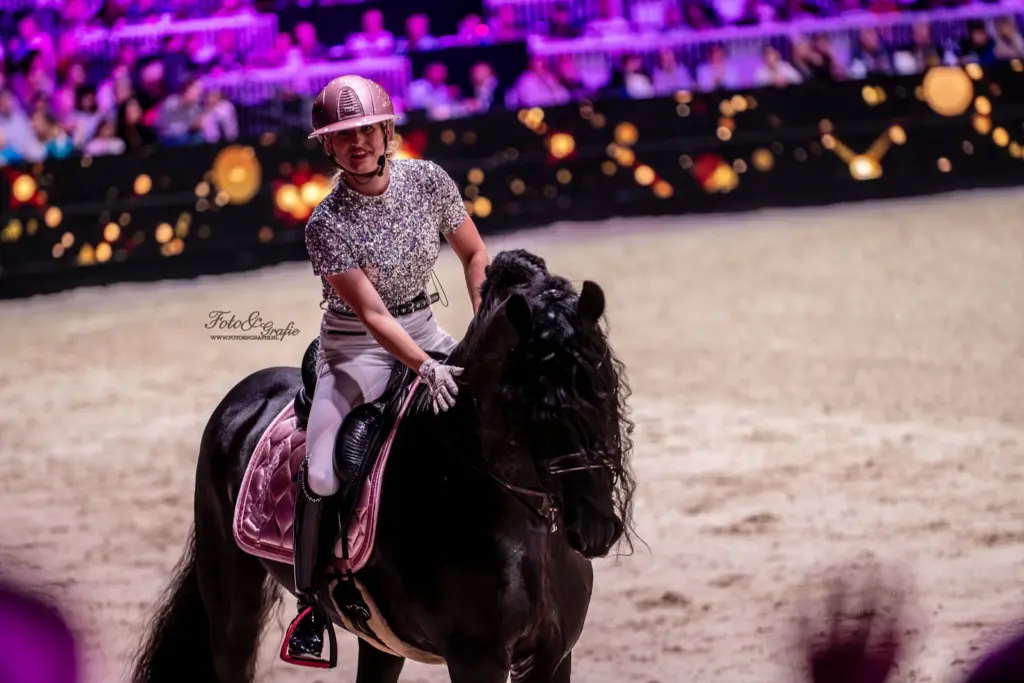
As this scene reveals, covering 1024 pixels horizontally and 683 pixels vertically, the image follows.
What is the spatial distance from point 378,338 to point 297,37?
1288 centimetres

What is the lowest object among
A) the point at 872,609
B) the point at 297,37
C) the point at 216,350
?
the point at 216,350

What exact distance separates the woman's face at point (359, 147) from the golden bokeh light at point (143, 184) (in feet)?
33.0

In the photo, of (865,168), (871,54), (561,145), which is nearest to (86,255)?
(561,145)

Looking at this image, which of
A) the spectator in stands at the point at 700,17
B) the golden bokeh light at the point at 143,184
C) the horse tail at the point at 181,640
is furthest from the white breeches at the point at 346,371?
the spectator in stands at the point at 700,17

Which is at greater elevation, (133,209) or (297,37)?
(297,37)

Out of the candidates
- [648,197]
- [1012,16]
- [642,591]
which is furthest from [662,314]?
[1012,16]

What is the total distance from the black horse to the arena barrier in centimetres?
966

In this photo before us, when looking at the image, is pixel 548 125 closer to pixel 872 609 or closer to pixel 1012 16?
pixel 1012 16

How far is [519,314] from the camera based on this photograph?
282cm

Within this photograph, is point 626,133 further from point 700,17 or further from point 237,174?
point 237,174

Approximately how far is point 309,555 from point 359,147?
1055mm

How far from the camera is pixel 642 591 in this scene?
5.72m

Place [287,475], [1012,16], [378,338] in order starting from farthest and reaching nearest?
[1012,16] → [287,475] → [378,338]

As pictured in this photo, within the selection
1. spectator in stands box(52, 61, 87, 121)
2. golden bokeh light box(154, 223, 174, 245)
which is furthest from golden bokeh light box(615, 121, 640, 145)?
spectator in stands box(52, 61, 87, 121)
